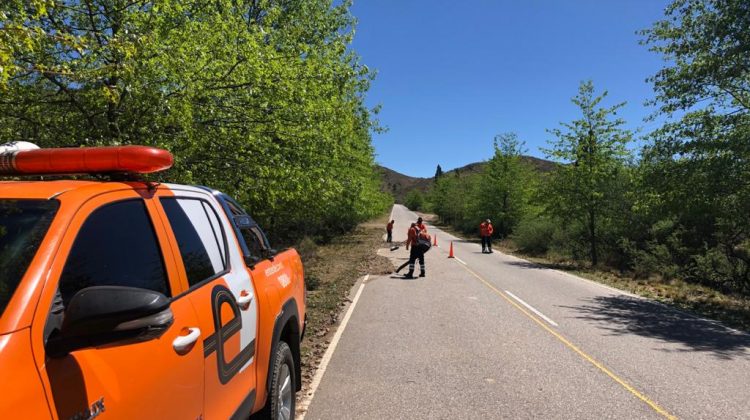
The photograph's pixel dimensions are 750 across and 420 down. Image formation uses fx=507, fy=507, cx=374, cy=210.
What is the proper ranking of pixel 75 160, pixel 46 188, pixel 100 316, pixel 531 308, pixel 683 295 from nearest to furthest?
pixel 100 316 → pixel 46 188 → pixel 75 160 → pixel 531 308 → pixel 683 295

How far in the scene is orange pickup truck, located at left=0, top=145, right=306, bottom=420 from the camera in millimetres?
1636

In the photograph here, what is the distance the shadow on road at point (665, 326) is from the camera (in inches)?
327

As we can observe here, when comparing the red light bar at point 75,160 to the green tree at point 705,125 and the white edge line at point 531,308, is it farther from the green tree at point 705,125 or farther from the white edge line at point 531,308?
the green tree at point 705,125

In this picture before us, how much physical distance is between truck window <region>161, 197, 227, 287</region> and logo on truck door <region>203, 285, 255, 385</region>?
0.14 m

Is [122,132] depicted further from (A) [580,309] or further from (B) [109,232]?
(A) [580,309]

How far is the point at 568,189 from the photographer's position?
2408cm

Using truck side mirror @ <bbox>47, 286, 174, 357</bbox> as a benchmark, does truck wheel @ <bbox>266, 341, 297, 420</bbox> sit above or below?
below

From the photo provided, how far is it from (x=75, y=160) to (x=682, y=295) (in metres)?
16.7

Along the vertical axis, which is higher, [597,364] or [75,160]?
[75,160]

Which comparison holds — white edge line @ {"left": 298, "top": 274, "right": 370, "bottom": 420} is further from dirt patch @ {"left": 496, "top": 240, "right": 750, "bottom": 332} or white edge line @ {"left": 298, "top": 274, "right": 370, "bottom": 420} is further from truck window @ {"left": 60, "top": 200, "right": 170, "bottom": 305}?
dirt patch @ {"left": 496, "top": 240, "right": 750, "bottom": 332}

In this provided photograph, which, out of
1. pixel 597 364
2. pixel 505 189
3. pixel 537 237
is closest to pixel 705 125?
pixel 597 364

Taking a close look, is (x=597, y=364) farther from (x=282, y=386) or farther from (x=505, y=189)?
(x=505, y=189)

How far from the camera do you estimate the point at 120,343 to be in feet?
6.16

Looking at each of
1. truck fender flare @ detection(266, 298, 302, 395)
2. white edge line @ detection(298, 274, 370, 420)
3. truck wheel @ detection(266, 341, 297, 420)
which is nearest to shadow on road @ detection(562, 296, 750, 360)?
white edge line @ detection(298, 274, 370, 420)
